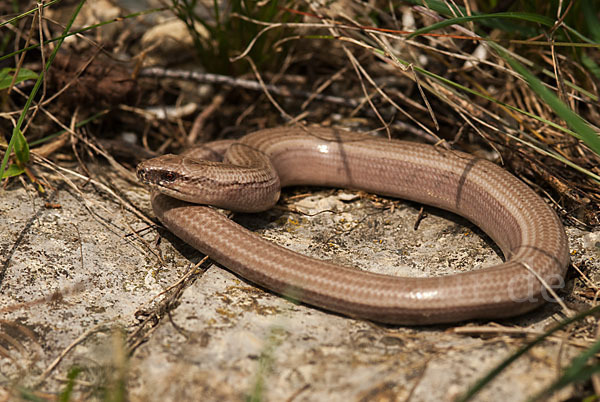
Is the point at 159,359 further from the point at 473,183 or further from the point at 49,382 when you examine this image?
the point at 473,183

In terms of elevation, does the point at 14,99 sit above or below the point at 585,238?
above

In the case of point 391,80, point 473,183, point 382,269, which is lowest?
point 382,269

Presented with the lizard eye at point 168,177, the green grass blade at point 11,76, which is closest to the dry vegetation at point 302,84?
the green grass blade at point 11,76

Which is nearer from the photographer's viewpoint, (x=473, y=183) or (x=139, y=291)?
(x=139, y=291)

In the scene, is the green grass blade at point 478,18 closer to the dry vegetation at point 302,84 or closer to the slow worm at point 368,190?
the dry vegetation at point 302,84

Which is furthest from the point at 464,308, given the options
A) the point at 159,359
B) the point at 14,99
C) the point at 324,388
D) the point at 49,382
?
the point at 14,99

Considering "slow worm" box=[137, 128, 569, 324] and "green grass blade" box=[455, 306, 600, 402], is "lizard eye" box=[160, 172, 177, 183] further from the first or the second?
"green grass blade" box=[455, 306, 600, 402]

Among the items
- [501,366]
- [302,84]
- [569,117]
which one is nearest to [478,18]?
[569,117]

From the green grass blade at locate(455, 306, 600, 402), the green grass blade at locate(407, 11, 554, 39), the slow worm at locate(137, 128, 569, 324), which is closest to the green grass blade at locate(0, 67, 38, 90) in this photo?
the slow worm at locate(137, 128, 569, 324)

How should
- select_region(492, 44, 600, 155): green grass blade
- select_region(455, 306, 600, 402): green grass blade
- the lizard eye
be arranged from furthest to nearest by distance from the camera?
the lizard eye → select_region(492, 44, 600, 155): green grass blade → select_region(455, 306, 600, 402): green grass blade
